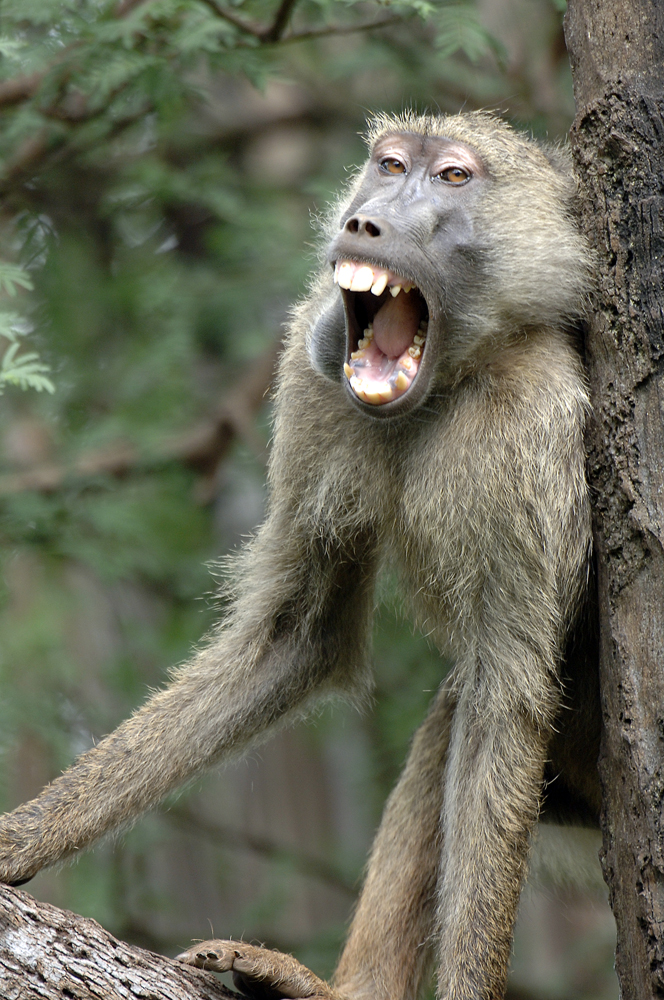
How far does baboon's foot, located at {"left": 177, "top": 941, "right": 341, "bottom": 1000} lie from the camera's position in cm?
288

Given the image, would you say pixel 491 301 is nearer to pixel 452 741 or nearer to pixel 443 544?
pixel 443 544

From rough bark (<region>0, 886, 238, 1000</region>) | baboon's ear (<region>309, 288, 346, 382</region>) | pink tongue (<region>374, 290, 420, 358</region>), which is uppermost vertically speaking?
pink tongue (<region>374, 290, 420, 358</region>)

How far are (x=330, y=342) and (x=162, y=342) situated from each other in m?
2.56

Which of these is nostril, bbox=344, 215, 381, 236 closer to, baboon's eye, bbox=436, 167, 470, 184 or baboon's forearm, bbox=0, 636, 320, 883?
baboon's eye, bbox=436, 167, 470, 184

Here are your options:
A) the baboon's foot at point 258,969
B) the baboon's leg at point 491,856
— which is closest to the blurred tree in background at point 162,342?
the baboon's leg at point 491,856

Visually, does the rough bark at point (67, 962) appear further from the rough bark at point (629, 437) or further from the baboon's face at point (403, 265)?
the baboon's face at point (403, 265)

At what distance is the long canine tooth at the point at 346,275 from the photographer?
118 inches

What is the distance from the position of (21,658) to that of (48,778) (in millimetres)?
860

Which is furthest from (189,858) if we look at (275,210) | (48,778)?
(275,210)

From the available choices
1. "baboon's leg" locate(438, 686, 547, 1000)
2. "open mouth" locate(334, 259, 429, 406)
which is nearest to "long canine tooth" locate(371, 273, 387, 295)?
"open mouth" locate(334, 259, 429, 406)

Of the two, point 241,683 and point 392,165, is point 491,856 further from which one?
point 392,165

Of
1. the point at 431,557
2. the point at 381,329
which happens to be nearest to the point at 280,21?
the point at 381,329

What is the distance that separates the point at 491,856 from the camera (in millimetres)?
2951

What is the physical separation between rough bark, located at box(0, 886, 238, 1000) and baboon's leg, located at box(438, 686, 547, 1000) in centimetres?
76
